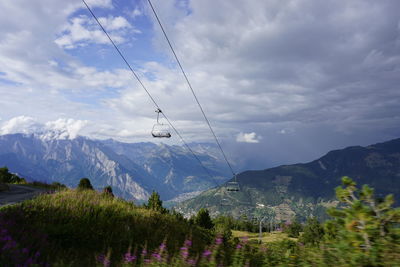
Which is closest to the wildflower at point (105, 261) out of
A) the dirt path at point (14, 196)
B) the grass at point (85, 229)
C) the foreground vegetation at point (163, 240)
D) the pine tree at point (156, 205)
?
the foreground vegetation at point (163, 240)

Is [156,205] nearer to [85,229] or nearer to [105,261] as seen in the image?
[85,229]

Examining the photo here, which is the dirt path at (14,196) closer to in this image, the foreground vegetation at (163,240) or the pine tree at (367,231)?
the foreground vegetation at (163,240)

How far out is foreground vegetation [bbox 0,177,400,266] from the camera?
491cm

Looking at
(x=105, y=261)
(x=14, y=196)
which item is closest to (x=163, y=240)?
(x=105, y=261)

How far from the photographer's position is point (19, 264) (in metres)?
5.59

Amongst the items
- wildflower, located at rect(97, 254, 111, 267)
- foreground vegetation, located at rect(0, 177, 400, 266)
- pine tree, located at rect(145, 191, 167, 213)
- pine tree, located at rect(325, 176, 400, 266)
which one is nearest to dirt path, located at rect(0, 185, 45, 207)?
foreground vegetation, located at rect(0, 177, 400, 266)

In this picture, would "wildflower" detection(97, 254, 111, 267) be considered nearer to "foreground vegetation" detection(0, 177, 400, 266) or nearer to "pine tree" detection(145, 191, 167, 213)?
"foreground vegetation" detection(0, 177, 400, 266)

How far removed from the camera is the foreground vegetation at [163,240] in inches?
193

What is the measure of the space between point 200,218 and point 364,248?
53.3m

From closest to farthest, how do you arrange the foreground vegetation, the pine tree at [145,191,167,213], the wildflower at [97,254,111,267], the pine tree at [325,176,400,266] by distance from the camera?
1. the pine tree at [325,176,400,266]
2. the foreground vegetation
3. the wildflower at [97,254,111,267]
4. the pine tree at [145,191,167,213]

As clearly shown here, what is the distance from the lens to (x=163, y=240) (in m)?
9.25

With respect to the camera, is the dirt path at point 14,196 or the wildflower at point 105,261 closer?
the wildflower at point 105,261

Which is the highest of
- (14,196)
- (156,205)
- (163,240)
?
(14,196)

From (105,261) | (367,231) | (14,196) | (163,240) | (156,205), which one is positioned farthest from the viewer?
(14,196)
